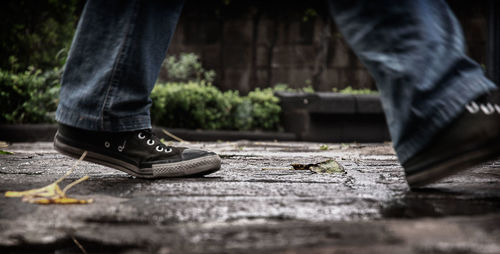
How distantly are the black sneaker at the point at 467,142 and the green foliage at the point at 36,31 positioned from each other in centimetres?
635

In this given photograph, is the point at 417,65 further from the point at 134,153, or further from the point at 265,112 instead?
the point at 265,112

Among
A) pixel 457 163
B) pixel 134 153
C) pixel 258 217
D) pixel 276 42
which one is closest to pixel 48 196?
pixel 134 153

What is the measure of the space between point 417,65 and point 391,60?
75 mm

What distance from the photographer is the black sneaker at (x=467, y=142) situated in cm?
134

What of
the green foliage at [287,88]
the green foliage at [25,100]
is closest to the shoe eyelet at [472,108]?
the green foliage at [25,100]

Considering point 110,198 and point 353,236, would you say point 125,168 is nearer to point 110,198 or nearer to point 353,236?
point 110,198

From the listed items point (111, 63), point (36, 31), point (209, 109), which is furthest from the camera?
point (36, 31)

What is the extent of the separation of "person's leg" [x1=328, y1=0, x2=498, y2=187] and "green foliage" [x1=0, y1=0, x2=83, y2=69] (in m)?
6.18

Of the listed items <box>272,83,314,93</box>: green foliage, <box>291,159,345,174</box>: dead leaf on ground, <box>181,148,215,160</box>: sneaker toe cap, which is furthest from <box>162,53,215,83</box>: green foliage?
<box>181,148,215,160</box>: sneaker toe cap

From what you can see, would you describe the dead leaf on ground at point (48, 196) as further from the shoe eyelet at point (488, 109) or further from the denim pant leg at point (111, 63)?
the shoe eyelet at point (488, 109)

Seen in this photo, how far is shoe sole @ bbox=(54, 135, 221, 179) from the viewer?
6.09ft

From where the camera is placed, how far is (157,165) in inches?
74.1

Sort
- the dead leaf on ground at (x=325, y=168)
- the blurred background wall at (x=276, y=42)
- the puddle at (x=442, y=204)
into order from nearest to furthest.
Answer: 1. the puddle at (x=442, y=204)
2. the dead leaf on ground at (x=325, y=168)
3. the blurred background wall at (x=276, y=42)

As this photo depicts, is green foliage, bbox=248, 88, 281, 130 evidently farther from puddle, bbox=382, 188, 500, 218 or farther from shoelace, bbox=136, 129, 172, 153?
puddle, bbox=382, 188, 500, 218
